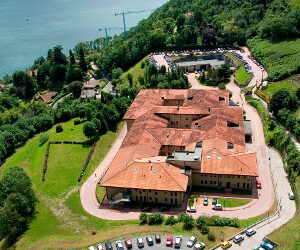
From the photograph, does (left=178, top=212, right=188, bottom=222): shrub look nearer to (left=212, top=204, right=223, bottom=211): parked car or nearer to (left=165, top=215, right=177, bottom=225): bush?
(left=165, top=215, right=177, bottom=225): bush

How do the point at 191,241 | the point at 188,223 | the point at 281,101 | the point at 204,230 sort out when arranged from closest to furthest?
the point at 191,241
the point at 204,230
the point at 188,223
the point at 281,101

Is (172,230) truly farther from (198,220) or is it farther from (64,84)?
(64,84)

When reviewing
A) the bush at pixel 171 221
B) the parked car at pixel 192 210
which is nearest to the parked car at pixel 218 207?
the parked car at pixel 192 210

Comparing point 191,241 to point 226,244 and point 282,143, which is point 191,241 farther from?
point 282,143

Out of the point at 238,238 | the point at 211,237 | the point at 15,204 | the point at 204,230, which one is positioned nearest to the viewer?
the point at 238,238

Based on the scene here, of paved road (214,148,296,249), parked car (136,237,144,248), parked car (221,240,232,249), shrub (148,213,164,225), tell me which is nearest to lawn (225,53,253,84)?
paved road (214,148,296,249)

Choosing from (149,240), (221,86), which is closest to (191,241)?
(149,240)

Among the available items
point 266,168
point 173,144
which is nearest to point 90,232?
point 173,144

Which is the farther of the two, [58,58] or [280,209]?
[58,58]

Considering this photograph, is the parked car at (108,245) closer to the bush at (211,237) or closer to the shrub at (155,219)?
the shrub at (155,219)

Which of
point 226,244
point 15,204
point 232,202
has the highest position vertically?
point 15,204
